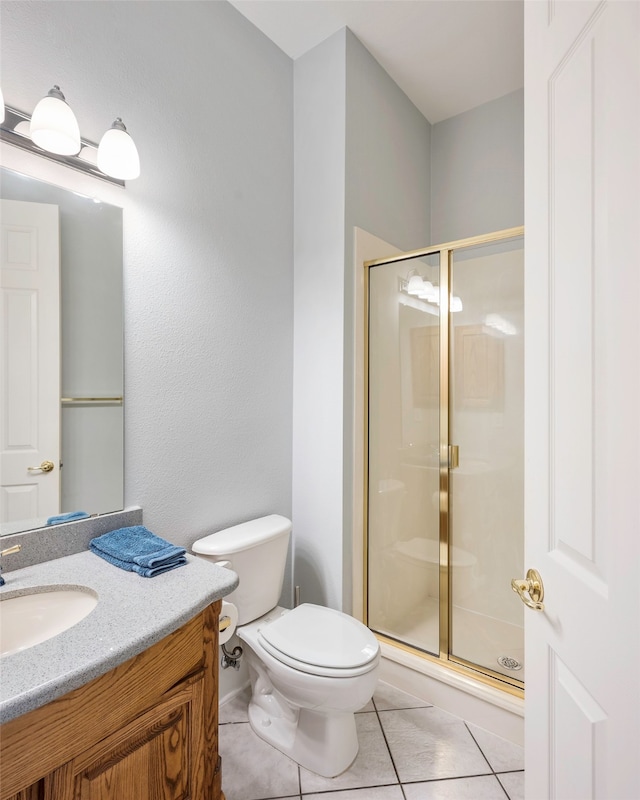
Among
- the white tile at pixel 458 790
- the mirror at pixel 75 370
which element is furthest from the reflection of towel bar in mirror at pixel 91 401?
the white tile at pixel 458 790

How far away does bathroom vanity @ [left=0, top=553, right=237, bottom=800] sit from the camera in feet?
2.17

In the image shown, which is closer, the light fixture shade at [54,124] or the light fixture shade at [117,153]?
the light fixture shade at [54,124]

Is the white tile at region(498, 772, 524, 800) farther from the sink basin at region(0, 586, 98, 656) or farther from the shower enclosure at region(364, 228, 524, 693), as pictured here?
the sink basin at region(0, 586, 98, 656)

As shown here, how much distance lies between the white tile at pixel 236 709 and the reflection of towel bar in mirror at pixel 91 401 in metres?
1.27

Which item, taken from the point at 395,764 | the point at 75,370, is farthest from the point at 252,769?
the point at 75,370

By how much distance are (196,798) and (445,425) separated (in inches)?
56.6

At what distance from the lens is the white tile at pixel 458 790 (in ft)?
4.31
